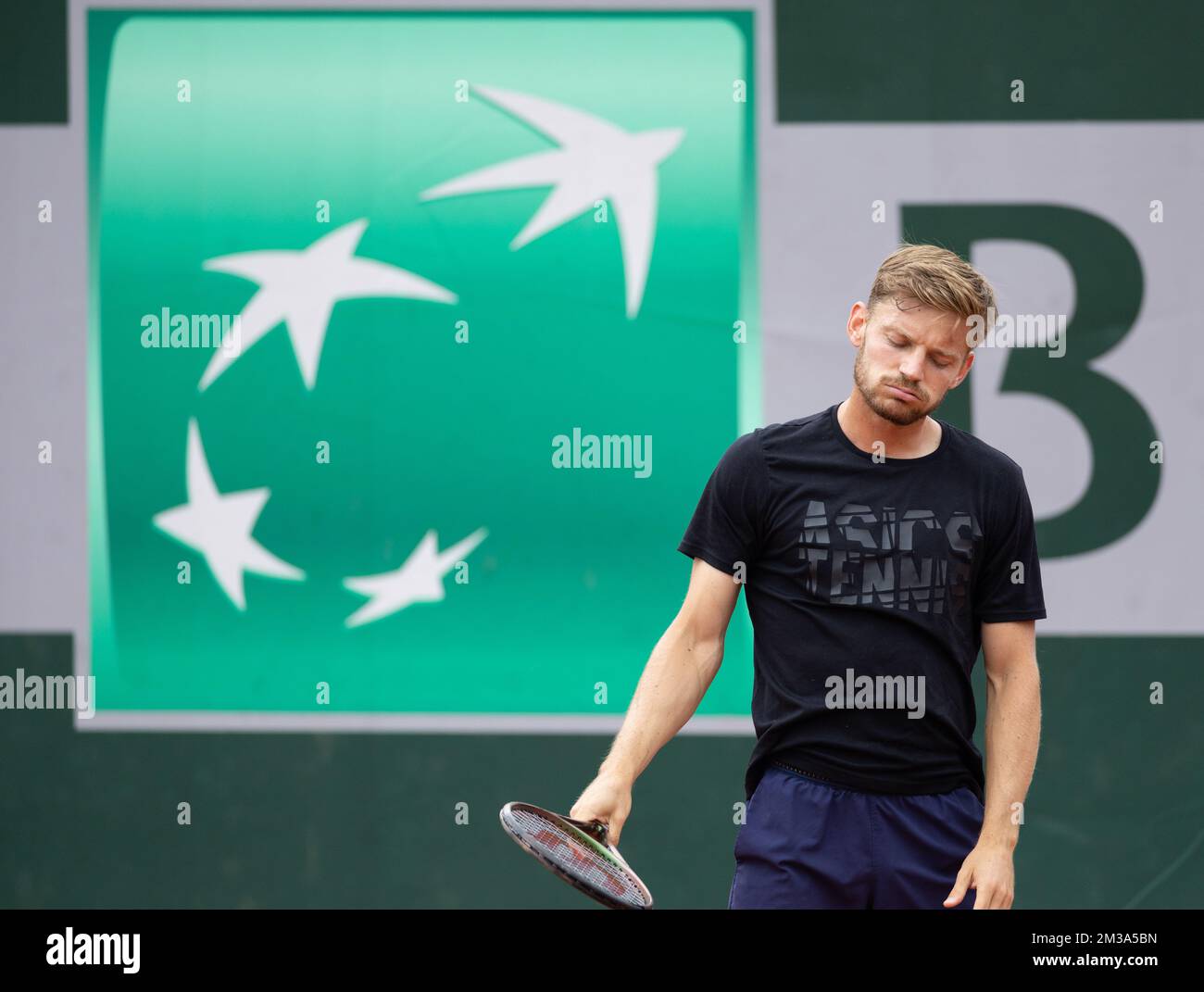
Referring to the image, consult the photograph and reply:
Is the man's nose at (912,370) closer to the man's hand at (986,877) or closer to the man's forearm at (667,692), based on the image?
the man's forearm at (667,692)

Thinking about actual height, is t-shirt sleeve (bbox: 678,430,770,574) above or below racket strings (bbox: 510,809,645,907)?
above

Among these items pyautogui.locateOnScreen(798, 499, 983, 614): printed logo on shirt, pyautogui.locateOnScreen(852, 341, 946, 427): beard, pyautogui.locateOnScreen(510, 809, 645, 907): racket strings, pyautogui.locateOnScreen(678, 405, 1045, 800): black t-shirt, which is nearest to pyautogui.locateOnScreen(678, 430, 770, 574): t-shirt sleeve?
pyautogui.locateOnScreen(678, 405, 1045, 800): black t-shirt

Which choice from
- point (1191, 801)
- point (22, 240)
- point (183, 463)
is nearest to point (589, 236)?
point (183, 463)

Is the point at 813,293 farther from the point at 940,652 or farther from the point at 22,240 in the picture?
the point at 22,240

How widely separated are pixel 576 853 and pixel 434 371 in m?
2.62

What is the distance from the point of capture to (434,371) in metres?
4.87

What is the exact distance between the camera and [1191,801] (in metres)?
4.80

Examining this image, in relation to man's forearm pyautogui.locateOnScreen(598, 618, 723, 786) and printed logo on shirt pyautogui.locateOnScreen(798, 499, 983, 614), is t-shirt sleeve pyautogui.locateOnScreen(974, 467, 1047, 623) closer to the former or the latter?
printed logo on shirt pyautogui.locateOnScreen(798, 499, 983, 614)

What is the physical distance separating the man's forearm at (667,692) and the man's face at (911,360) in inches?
24.6

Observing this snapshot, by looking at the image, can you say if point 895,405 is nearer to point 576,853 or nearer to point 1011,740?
point 1011,740

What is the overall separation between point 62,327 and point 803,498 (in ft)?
10.6

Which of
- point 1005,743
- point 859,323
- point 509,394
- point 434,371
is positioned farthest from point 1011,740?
point 434,371

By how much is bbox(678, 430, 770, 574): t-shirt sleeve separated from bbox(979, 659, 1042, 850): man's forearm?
0.60m

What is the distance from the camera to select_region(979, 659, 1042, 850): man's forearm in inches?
109
